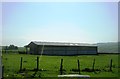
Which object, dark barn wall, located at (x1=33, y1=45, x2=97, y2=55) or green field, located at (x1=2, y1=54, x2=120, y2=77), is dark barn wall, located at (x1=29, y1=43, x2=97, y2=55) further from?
green field, located at (x1=2, y1=54, x2=120, y2=77)

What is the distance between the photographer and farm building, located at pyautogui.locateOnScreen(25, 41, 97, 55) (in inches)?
2184

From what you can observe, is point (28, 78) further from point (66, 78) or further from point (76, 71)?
point (76, 71)

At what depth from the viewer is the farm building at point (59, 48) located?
55.5m

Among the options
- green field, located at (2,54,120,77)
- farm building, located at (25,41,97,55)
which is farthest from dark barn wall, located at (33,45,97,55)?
green field, located at (2,54,120,77)

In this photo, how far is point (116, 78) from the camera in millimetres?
16953

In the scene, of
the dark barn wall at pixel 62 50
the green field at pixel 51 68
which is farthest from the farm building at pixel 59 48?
the green field at pixel 51 68

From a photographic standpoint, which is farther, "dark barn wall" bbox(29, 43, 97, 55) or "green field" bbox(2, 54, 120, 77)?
"dark barn wall" bbox(29, 43, 97, 55)

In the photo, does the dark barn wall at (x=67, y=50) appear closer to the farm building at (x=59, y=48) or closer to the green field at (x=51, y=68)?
the farm building at (x=59, y=48)

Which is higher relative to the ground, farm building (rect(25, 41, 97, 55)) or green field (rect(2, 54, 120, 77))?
farm building (rect(25, 41, 97, 55))

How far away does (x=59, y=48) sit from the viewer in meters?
56.9

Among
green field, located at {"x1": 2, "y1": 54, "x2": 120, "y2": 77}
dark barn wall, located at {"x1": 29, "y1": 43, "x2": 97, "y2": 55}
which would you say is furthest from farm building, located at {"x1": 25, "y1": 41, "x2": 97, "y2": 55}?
green field, located at {"x1": 2, "y1": 54, "x2": 120, "y2": 77}

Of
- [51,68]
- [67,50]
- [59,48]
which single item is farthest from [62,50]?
[51,68]

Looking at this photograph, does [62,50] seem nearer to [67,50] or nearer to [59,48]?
[59,48]

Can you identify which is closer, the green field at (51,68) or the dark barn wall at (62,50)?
the green field at (51,68)
